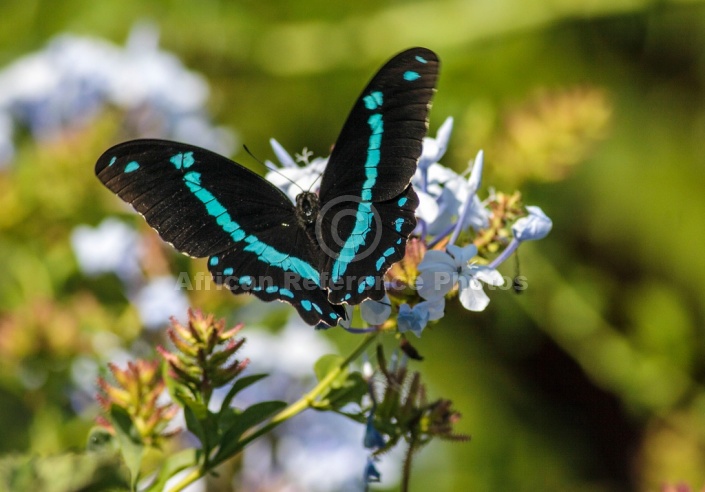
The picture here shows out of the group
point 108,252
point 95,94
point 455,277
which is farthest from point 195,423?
point 95,94

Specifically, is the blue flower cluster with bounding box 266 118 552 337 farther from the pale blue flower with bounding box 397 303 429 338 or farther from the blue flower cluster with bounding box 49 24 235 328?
the blue flower cluster with bounding box 49 24 235 328

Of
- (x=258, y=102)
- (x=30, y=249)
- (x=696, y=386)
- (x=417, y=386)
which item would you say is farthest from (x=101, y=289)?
(x=696, y=386)

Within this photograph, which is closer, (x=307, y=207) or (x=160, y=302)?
(x=307, y=207)

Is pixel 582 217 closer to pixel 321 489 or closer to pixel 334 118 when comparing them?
pixel 334 118

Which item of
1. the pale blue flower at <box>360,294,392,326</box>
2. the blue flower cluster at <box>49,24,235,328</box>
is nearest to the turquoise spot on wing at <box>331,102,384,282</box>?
the pale blue flower at <box>360,294,392,326</box>

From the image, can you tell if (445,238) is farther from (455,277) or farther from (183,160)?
(183,160)

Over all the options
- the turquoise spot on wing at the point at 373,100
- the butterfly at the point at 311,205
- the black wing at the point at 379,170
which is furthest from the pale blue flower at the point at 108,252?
the turquoise spot on wing at the point at 373,100
